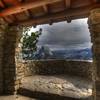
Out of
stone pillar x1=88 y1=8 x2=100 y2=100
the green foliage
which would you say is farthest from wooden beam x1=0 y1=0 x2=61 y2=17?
the green foliage

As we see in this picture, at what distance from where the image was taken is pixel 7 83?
21.4 feet

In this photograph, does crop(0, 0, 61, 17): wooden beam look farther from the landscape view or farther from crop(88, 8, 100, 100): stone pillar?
the landscape view

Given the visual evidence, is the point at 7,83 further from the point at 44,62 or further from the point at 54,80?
the point at 44,62

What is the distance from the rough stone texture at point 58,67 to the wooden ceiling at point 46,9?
3.91 meters

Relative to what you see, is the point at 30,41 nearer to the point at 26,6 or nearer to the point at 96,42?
the point at 26,6

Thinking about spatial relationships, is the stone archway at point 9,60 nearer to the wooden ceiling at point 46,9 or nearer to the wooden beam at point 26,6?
the wooden ceiling at point 46,9

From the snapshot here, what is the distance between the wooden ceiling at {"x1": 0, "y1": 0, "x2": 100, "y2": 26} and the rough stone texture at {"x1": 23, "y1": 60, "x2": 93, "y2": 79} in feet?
12.8

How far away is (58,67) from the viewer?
10.1m

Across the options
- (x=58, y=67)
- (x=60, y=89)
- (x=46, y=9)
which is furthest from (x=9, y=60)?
(x=58, y=67)

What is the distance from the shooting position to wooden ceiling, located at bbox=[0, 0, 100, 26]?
170 inches

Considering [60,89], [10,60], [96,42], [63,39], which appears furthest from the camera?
[63,39]

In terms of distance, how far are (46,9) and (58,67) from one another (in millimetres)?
5736

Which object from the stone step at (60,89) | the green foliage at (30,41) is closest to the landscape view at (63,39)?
the green foliage at (30,41)

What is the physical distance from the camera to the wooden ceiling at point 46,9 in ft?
14.2
